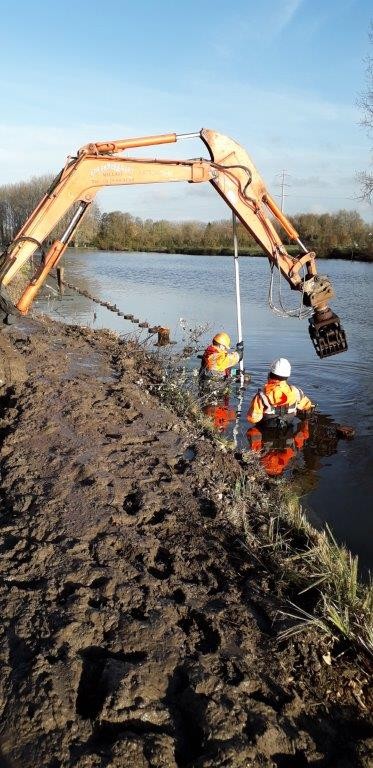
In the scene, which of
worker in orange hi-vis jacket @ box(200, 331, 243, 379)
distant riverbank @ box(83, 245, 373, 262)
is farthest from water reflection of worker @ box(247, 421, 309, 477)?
distant riverbank @ box(83, 245, 373, 262)

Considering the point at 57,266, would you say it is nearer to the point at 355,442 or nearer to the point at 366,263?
the point at 355,442

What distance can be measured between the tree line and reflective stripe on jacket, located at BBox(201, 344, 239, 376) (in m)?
35.0

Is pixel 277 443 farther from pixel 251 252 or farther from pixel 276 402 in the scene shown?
pixel 251 252

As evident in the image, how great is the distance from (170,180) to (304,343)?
7743mm

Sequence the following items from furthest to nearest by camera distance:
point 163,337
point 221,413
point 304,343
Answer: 1. point 304,343
2. point 163,337
3. point 221,413

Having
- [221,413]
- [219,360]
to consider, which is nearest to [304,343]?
[219,360]

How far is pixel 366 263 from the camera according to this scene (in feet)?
131

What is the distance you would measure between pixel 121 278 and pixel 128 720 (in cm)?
3005

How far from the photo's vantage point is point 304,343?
565 inches

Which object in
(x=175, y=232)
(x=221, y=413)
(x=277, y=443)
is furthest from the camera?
(x=175, y=232)

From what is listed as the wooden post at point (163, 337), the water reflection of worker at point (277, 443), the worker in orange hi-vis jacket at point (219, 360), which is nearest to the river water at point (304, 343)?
the water reflection of worker at point (277, 443)

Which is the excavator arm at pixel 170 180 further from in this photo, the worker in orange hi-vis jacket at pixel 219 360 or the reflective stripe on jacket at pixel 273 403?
the worker in orange hi-vis jacket at pixel 219 360

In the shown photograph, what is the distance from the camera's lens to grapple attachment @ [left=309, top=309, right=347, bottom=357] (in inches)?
326

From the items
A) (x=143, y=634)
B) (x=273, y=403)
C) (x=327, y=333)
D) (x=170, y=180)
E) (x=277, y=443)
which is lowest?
(x=277, y=443)
